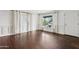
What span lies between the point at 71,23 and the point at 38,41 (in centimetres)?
46

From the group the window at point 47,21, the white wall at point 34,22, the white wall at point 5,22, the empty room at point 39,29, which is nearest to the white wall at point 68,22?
the empty room at point 39,29

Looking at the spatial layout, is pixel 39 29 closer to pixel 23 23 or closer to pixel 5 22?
pixel 23 23

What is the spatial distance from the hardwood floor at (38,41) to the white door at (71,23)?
0.24 feet

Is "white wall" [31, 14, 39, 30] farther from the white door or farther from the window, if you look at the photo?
the white door

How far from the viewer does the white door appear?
1328 millimetres

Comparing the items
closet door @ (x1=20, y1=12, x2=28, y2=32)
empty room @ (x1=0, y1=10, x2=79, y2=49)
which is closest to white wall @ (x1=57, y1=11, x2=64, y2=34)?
empty room @ (x1=0, y1=10, x2=79, y2=49)

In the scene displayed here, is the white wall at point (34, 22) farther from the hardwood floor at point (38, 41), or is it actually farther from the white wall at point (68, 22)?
the white wall at point (68, 22)

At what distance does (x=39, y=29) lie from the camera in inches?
55.2

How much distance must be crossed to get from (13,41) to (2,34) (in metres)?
0.16

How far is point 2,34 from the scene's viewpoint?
133 centimetres

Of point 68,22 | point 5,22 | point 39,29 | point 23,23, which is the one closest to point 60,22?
point 68,22

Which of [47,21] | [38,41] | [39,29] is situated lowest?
[38,41]

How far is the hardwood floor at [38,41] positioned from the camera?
4.33 feet
